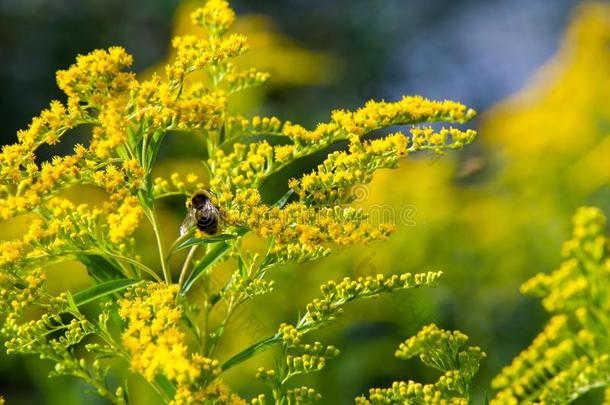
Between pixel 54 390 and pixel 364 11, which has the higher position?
pixel 364 11

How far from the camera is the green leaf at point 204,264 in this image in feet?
7.68

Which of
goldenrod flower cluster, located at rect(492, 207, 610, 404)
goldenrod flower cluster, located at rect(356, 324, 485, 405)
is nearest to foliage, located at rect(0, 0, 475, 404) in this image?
goldenrod flower cluster, located at rect(356, 324, 485, 405)

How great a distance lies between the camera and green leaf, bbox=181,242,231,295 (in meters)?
2.34

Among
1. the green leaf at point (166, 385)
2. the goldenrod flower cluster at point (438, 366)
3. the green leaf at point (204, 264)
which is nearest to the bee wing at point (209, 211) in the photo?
the green leaf at point (204, 264)

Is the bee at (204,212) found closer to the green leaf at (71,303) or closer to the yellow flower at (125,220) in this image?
the yellow flower at (125,220)

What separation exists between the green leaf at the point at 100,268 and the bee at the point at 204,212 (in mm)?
244

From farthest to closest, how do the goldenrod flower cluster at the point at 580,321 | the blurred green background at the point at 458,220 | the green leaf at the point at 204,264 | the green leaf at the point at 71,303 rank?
the blurred green background at the point at 458,220
the green leaf at the point at 204,264
the green leaf at the point at 71,303
the goldenrod flower cluster at the point at 580,321

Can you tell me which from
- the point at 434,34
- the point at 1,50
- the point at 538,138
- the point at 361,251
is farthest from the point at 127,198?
the point at 434,34

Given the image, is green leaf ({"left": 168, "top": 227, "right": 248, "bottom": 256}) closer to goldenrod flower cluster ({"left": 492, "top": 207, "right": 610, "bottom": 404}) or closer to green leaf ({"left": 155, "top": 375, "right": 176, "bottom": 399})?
→ green leaf ({"left": 155, "top": 375, "right": 176, "bottom": 399})

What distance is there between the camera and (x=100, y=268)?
238 cm

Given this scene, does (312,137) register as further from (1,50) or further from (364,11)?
(364,11)

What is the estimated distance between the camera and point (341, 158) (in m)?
2.36

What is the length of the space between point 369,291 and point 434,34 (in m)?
10.3

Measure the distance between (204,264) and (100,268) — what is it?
26cm
